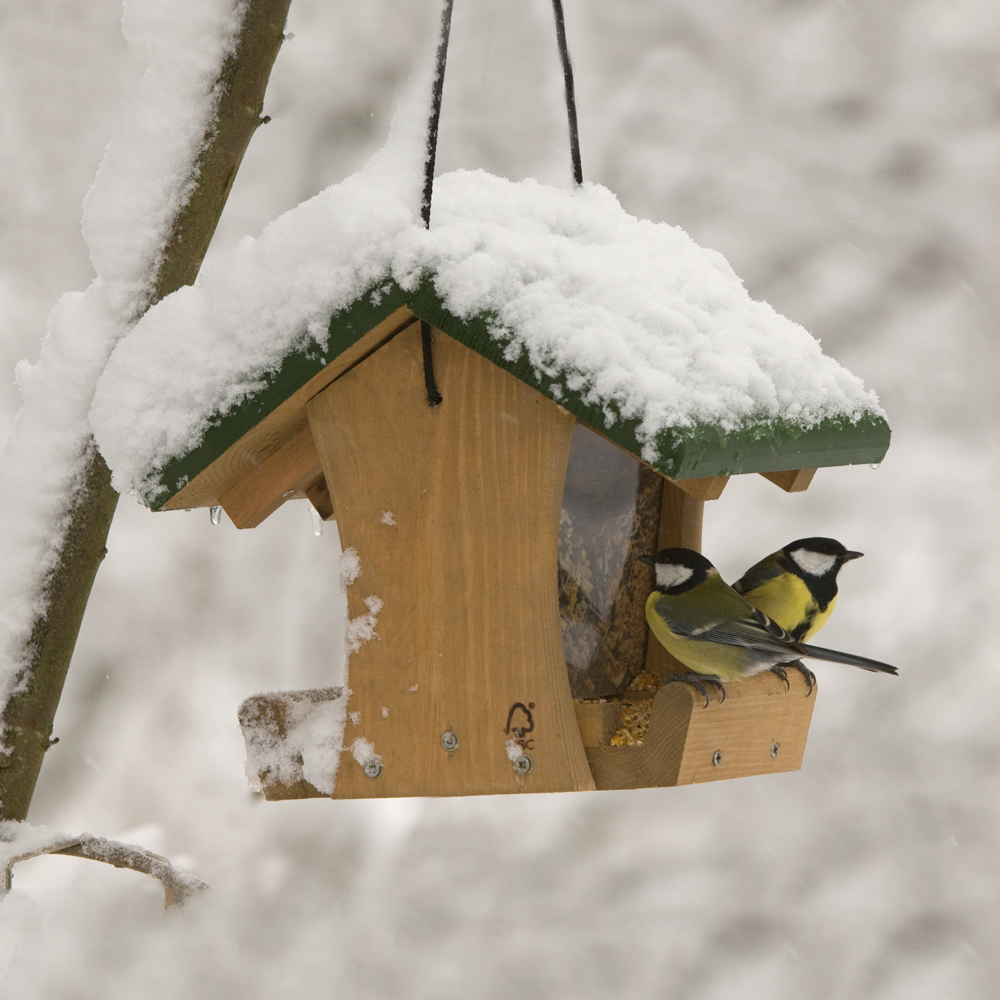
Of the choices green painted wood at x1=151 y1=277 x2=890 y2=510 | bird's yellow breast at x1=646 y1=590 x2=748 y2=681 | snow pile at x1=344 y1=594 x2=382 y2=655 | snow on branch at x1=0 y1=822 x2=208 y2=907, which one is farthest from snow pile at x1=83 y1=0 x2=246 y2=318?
bird's yellow breast at x1=646 y1=590 x2=748 y2=681

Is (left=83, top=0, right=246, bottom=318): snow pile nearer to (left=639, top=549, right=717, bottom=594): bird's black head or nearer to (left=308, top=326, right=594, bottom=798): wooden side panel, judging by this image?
(left=308, top=326, right=594, bottom=798): wooden side panel

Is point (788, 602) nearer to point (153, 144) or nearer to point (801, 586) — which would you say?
point (801, 586)

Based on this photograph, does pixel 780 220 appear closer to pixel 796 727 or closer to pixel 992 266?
pixel 992 266

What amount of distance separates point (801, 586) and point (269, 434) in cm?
130

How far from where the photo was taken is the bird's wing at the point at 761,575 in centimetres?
259

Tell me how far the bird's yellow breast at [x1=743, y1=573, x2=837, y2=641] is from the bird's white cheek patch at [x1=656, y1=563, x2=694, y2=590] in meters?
0.37

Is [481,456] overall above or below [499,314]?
below

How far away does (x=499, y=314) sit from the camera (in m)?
1.70

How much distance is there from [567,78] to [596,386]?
2.20 ft

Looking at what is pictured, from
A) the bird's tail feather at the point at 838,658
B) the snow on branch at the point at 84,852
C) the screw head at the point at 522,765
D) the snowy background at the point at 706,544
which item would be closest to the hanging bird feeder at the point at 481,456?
the screw head at the point at 522,765

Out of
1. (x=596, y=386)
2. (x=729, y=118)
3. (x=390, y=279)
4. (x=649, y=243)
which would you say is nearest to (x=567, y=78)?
(x=649, y=243)

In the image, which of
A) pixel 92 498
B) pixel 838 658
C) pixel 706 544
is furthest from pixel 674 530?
pixel 706 544

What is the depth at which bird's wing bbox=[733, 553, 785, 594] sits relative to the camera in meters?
2.59

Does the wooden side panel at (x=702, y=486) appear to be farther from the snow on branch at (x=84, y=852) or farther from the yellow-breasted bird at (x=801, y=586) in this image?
the snow on branch at (x=84, y=852)
